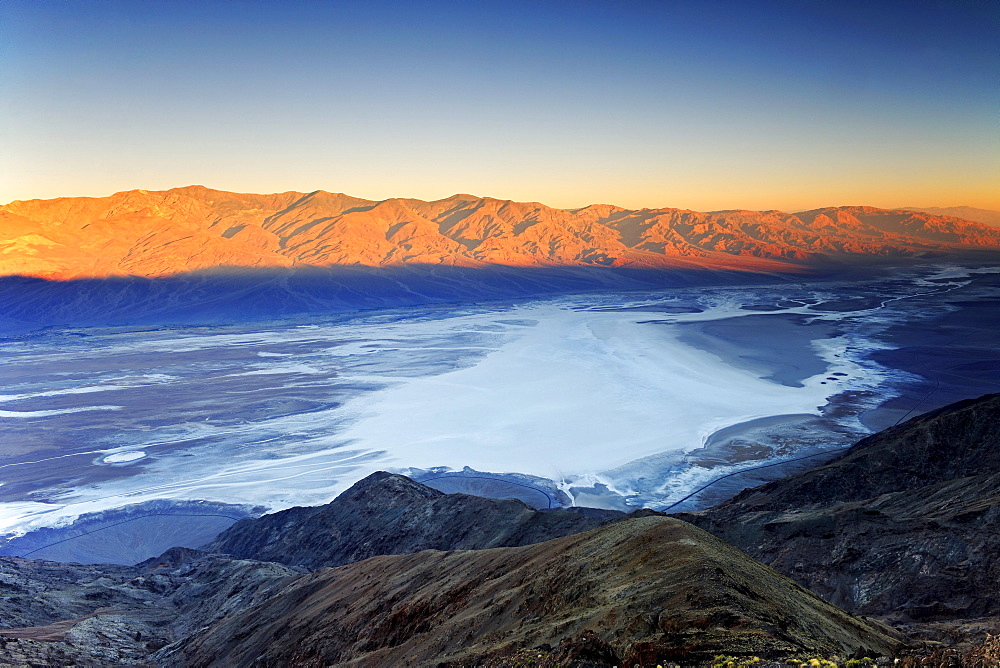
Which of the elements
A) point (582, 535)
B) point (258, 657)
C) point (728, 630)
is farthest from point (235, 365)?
point (728, 630)

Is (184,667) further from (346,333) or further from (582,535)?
(346,333)

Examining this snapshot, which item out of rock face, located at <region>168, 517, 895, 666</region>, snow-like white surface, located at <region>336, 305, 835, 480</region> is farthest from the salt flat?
rock face, located at <region>168, 517, 895, 666</region>

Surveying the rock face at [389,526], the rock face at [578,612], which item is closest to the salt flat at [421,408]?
the rock face at [389,526]

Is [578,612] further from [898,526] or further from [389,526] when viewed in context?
[389,526]

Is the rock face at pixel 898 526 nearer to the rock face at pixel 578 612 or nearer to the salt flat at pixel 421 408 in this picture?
the rock face at pixel 578 612

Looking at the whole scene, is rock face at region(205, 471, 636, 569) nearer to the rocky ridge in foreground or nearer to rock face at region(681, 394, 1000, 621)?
the rocky ridge in foreground

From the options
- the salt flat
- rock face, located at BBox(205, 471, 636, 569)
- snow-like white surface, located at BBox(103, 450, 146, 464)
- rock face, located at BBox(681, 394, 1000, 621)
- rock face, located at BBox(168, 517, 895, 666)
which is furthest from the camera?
snow-like white surface, located at BBox(103, 450, 146, 464)

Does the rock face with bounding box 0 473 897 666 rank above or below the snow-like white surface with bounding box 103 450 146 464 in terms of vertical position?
above
